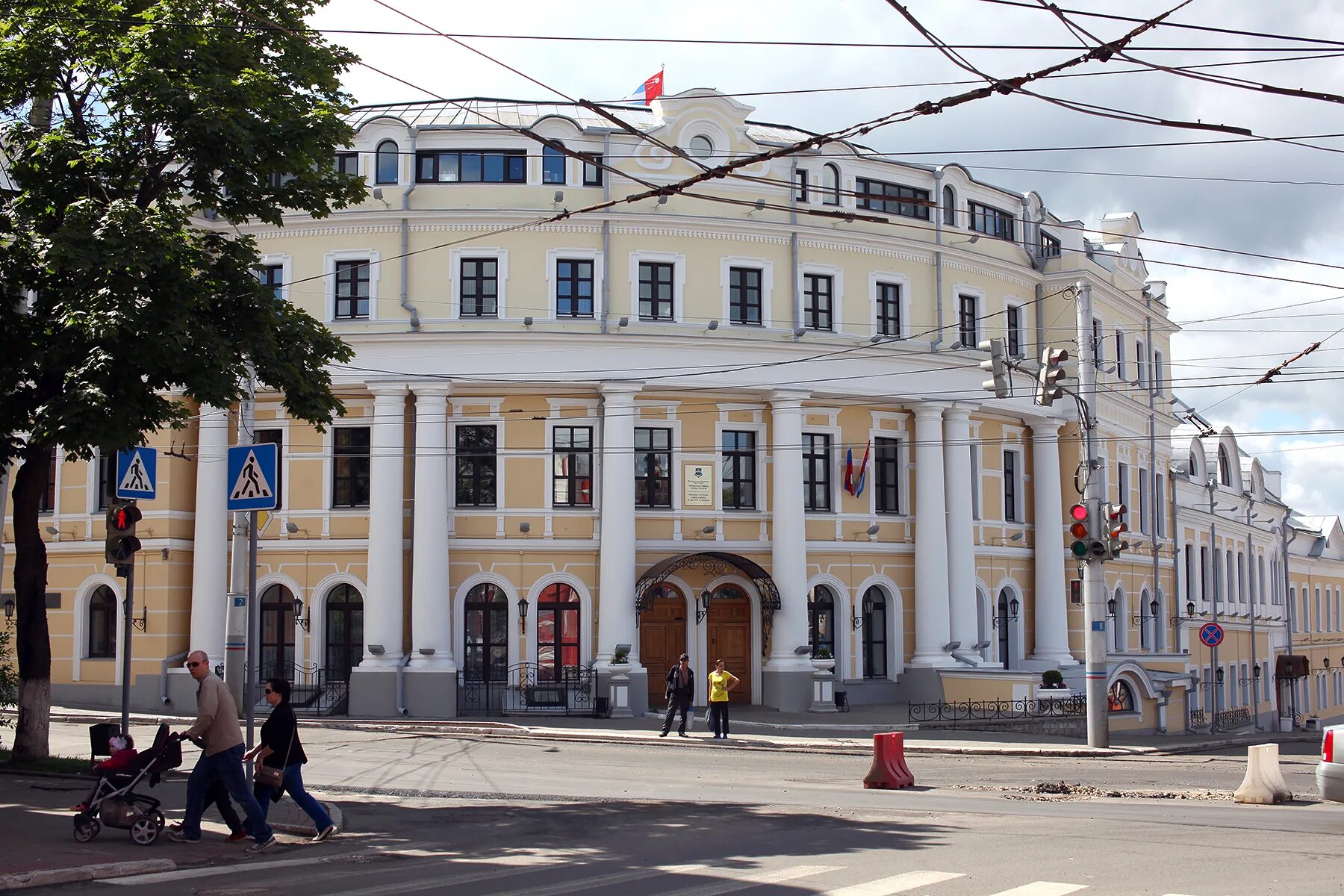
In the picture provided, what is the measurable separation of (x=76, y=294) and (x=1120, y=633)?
129 ft

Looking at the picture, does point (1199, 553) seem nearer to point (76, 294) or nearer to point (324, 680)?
point (324, 680)

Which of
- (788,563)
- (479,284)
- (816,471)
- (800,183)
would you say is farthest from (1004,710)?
(479,284)

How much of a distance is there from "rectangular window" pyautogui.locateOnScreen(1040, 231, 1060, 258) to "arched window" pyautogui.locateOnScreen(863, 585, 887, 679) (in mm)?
12519

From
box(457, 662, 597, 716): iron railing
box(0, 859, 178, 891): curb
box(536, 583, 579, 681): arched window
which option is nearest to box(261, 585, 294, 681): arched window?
box(457, 662, 597, 716): iron railing

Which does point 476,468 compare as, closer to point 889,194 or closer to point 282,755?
point 889,194

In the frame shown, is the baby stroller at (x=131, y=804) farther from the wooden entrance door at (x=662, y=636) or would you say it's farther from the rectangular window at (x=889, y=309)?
the rectangular window at (x=889, y=309)

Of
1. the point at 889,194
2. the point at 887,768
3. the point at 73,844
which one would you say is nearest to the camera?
the point at 73,844

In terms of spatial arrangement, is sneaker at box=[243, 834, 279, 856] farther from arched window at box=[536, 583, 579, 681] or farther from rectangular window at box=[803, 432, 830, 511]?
rectangular window at box=[803, 432, 830, 511]

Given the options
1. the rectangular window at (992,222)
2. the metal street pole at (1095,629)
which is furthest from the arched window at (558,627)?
the rectangular window at (992,222)

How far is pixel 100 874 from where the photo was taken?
1189 centimetres

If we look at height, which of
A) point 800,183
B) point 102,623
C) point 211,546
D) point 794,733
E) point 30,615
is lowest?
point 794,733

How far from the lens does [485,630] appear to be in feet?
120

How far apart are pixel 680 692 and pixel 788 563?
8.19 metres

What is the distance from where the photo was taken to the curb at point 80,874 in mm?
11398
